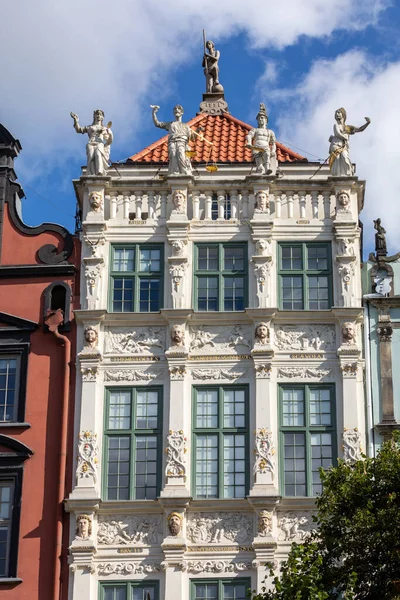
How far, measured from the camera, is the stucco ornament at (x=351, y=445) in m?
31.3

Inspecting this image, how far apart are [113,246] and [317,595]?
40.1 feet

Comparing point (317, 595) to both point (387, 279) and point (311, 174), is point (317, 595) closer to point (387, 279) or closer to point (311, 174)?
point (387, 279)

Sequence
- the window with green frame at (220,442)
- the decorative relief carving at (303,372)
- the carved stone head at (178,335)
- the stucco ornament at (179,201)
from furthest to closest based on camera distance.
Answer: the stucco ornament at (179,201) < the carved stone head at (178,335) < the decorative relief carving at (303,372) < the window with green frame at (220,442)

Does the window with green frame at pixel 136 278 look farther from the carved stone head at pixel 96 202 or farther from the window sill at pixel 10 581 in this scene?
the window sill at pixel 10 581

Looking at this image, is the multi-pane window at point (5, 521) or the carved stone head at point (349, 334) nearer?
the multi-pane window at point (5, 521)

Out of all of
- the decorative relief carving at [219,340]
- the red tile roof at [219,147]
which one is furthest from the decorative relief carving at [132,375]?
the red tile roof at [219,147]

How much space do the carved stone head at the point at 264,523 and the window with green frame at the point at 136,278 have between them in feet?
19.7

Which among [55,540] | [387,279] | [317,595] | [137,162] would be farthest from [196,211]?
[317,595]

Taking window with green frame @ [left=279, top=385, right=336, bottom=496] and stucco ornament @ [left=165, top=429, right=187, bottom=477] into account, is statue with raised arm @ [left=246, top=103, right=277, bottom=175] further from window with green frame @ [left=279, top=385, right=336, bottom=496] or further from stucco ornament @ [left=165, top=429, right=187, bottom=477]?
stucco ornament @ [left=165, top=429, right=187, bottom=477]

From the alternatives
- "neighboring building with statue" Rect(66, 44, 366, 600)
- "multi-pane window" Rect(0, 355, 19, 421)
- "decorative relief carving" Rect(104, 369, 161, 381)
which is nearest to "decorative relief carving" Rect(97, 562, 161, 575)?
"neighboring building with statue" Rect(66, 44, 366, 600)

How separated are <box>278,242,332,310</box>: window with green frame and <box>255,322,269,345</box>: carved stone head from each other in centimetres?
88

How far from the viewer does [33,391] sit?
32500mm

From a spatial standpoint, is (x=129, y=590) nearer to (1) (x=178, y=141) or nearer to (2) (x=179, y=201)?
(2) (x=179, y=201)

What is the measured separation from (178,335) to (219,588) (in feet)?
20.7
